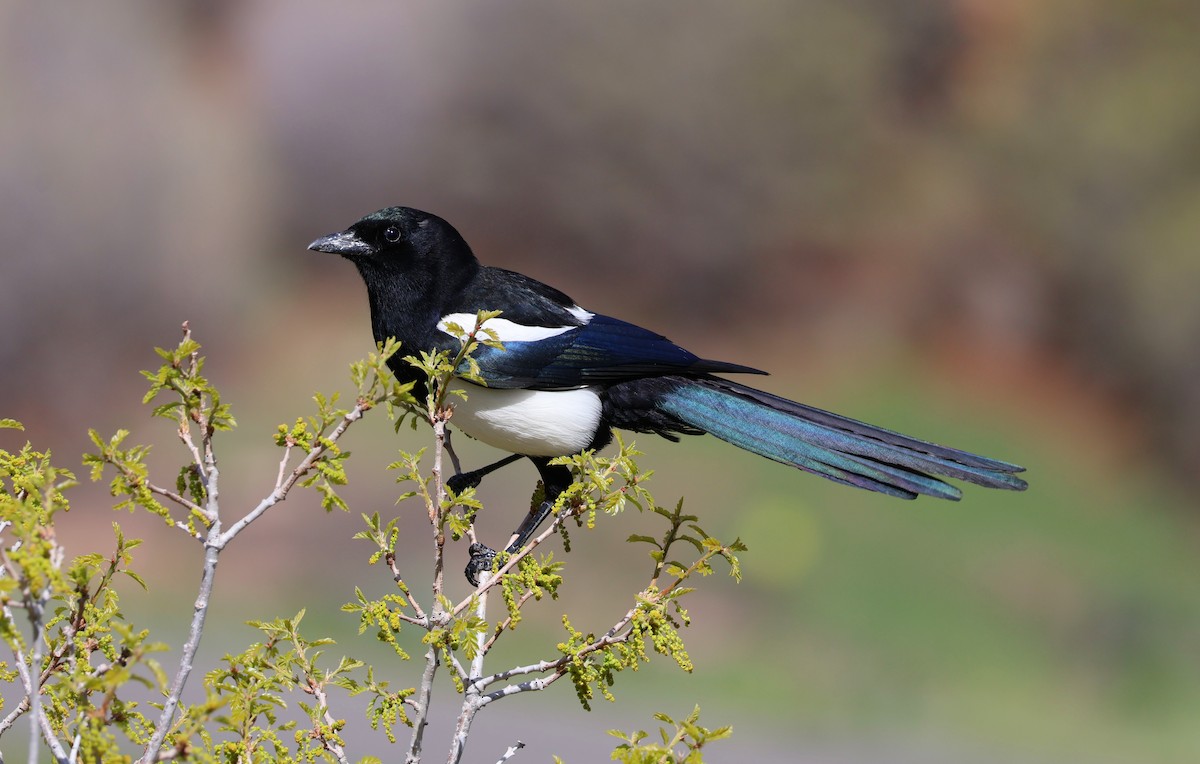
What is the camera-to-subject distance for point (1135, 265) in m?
4.86

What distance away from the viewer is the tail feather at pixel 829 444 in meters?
1.39

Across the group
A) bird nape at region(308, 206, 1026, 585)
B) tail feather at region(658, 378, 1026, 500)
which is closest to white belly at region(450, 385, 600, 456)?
bird nape at region(308, 206, 1026, 585)

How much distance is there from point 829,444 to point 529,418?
0.43 m

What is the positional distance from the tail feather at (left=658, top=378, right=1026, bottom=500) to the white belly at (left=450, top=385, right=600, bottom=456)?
124 mm

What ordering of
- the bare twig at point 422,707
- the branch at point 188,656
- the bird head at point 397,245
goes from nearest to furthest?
the branch at point 188,656 < the bare twig at point 422,707 < the bird head at point 397,245

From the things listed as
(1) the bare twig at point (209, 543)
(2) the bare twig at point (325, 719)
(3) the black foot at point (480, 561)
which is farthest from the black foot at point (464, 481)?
(1) the bare twig at point (209, 543)

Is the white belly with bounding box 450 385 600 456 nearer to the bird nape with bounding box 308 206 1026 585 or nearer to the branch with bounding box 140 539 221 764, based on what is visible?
the bird nape with bounding box 308 206 1026 585

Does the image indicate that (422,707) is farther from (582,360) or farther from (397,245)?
(397,245)

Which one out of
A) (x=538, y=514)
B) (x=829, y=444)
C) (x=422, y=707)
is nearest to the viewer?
(x=422, y=707)

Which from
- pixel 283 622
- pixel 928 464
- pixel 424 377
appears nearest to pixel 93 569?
pixel 283 622

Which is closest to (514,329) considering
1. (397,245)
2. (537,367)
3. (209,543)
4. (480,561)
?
(537,367)

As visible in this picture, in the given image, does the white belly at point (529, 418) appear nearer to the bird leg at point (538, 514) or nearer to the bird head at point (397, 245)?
the bird leg at point (538, 514)

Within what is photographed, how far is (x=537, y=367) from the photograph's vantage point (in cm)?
170

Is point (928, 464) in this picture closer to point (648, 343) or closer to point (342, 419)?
point (648, 343)
